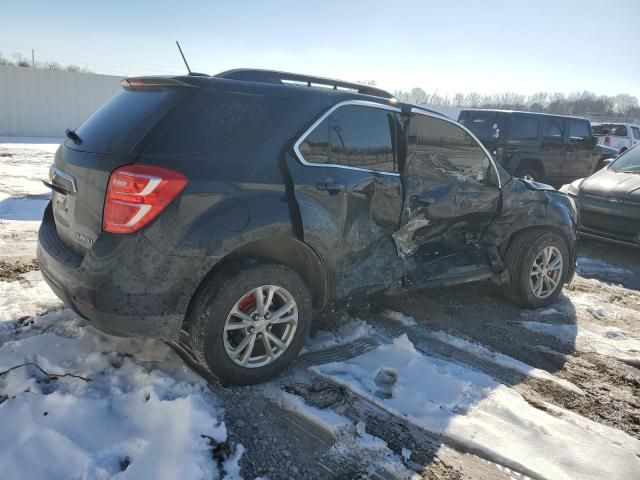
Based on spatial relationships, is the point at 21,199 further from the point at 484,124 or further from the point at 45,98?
the point at 45,98

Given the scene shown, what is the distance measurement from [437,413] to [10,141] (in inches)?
745

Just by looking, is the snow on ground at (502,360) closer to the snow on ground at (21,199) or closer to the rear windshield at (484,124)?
the snow on ground at (21,199)

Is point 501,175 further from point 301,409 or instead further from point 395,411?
point 301,409

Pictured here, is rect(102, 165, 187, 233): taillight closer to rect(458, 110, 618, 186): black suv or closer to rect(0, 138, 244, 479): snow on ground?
rect(0, 138, 244, 479): snow on ground

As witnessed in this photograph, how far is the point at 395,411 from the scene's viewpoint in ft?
9.70

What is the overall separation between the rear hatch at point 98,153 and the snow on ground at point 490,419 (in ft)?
5.81

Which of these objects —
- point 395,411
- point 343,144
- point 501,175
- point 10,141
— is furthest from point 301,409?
point 10,141

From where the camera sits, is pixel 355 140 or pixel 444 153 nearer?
pixel 355 140

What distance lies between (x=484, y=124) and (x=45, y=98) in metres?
17.5

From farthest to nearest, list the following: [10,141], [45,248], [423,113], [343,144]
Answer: [10,141] < [423,113] < [343,144] < [45,248]

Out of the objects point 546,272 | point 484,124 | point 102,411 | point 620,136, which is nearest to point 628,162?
point 484,124

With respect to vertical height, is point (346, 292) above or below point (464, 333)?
above

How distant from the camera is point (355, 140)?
11.4 ft

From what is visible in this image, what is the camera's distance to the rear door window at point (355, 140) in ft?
10.6
